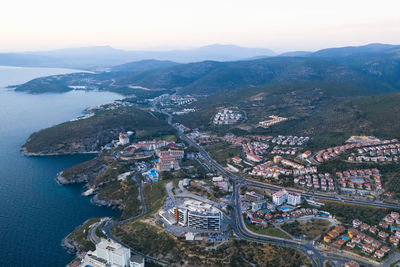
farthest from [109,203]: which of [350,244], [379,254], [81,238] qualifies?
[379,254]

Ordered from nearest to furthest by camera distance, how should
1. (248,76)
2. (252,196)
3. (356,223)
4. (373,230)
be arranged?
(373,230)
(356,223)
(252,196)
(248,76)

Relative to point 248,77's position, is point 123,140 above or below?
below

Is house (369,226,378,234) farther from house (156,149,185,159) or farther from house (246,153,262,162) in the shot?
house (156,149,185,159)

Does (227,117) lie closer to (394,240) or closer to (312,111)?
(312,111)

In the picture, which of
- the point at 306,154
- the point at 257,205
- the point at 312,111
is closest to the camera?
the point at 257,205

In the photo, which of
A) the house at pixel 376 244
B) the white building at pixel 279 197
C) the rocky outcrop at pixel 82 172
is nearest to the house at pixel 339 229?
the house at pixel 376 244

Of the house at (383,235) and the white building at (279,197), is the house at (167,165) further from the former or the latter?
the house at (383,235)

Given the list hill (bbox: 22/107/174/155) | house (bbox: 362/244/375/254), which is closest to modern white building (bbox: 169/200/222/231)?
house (bbox: 362/244/375/254)
